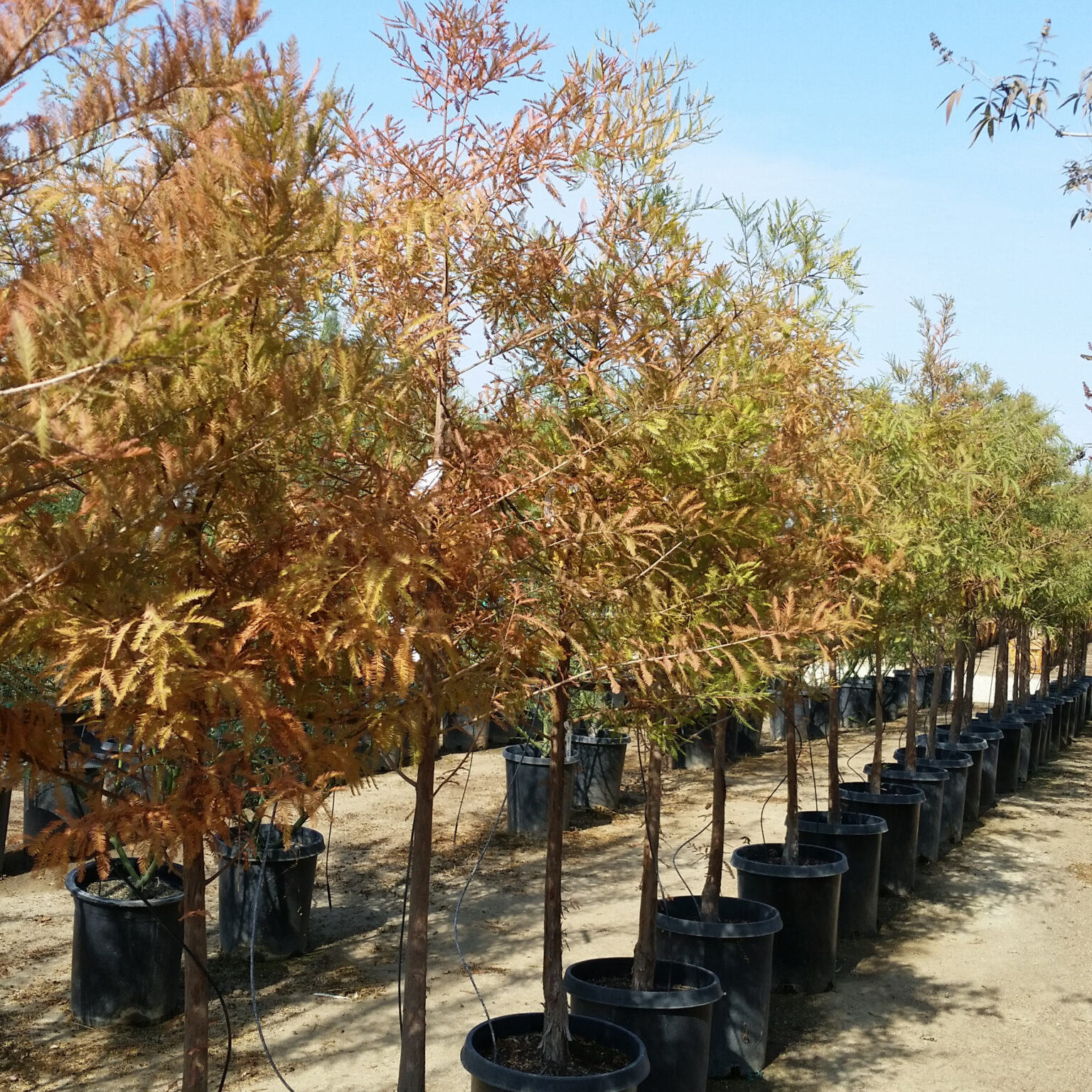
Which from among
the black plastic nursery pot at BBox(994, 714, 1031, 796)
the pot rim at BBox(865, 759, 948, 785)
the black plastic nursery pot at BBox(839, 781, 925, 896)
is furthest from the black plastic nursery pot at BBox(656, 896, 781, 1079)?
the black plastic nursery pot at BBox(994, 714, 1031, 796)

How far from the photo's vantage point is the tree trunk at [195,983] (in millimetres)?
2271

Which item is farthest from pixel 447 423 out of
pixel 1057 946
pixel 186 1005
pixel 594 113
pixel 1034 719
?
pixel 1034 719

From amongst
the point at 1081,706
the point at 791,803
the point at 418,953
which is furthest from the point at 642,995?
the point at 1081,706

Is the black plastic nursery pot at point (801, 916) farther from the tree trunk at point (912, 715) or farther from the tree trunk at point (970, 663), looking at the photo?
the tree trunk at point (970, 663)

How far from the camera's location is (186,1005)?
2352mm

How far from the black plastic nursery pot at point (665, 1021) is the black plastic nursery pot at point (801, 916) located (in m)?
1.53

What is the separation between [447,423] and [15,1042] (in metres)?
3.19

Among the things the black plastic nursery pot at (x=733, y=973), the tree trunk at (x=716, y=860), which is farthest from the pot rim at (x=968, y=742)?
the black plastic nursery pot at (x=733, y=973)

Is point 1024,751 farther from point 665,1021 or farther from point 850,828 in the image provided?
point 665,1021

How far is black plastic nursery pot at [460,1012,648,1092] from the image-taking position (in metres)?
3.00

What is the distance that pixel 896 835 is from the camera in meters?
6.82

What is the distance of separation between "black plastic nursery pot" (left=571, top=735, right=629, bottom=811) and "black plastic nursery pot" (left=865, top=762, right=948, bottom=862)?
2.22 metres

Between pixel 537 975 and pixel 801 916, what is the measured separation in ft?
4.14

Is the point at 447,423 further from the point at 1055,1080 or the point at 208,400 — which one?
the point at 1055,1080
